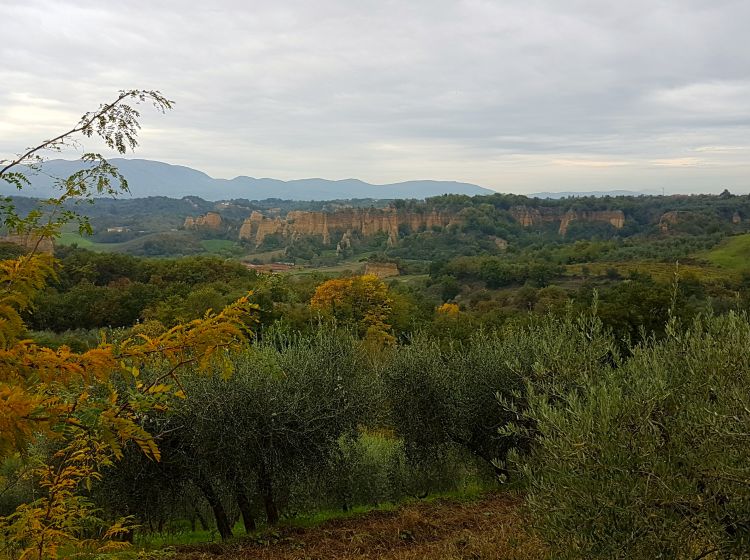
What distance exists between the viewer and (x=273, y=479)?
37.9 feet

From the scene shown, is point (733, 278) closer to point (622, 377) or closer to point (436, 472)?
point (436, 472)

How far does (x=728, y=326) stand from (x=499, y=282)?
259 feet

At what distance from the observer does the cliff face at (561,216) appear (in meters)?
160

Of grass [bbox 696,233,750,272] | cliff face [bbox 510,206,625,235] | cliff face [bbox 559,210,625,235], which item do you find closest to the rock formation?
grass [bbox 696,233,750,272]

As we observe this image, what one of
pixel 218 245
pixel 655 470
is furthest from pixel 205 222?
pixel 655 470

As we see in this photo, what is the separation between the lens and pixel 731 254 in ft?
253

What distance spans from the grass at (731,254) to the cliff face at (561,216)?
242 ft

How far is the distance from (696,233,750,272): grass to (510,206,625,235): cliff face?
2905 inches

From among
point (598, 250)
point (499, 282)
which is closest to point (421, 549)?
point (499, 282)

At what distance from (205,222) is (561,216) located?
117 m

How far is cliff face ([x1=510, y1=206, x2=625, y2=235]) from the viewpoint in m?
160

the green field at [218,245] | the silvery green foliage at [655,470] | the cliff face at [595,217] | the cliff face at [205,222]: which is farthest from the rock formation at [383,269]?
the silvery green foliage at [655,470]

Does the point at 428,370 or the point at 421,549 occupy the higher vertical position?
the point at 428,370

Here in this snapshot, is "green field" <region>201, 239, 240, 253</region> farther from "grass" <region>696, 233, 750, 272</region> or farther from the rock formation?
"grass" <region>696, 233, 750, 272</region>
